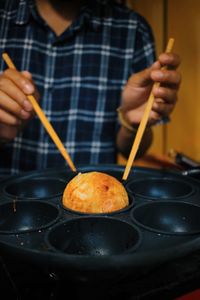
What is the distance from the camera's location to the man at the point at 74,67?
164cm

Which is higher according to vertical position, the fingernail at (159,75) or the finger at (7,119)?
the fingernail at (159,75)

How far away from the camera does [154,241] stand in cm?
72

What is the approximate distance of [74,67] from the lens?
1.67 meters

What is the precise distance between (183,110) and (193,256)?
1139 millimetres

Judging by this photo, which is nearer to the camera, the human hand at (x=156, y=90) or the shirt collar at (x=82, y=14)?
the human hand at (x=156, y=90)

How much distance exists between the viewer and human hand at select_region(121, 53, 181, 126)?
1073 millimetres

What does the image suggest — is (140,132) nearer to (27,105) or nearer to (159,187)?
(159,187)

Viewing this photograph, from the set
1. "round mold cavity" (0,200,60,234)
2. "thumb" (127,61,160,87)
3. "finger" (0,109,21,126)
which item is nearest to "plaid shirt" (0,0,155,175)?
"thumb" (127,61,160,87)

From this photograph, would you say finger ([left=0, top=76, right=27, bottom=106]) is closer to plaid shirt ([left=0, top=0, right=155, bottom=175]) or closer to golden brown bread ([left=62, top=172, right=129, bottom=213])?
golden brown bread ([left=62, top=172, right=129, bottom=213])

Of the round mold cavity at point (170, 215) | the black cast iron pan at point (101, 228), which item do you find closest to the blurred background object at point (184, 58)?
the black cast iron pan at point (101, 228)

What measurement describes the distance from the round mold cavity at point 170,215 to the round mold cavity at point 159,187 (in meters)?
0.13

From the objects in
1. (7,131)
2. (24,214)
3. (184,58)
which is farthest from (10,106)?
(184,58)

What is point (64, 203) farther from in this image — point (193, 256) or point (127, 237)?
point (193, 256)

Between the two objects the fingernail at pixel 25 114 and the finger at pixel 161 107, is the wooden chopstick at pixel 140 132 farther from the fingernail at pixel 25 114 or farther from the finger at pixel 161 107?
the fingernail at pixel 25 114
